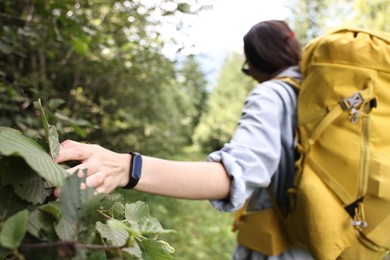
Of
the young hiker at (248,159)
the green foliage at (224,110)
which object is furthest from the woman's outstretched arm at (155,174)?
the green foliage at (224,110)

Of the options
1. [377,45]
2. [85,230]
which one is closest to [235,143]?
[377,45]

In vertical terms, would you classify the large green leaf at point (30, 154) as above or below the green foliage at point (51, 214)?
above

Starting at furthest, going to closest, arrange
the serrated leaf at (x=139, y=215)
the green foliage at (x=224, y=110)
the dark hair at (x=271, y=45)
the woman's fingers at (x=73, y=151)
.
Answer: the green foliage at (x=224, y=110) → the dark hair at (x=271, y=45) → the woman's fingers at (x=73, y=151) → the serrated leaf at (x=139, y=215)

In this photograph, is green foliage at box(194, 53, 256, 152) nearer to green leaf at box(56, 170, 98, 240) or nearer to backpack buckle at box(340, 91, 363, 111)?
backpack buckle at box(340, 91, 363, 111)

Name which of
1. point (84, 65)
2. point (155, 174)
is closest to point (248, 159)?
point (155, 174)

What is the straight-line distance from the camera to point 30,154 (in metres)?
0.45

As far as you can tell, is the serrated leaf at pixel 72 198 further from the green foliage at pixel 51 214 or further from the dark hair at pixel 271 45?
the dark hair at pixel 271 45

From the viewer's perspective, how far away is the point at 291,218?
1.30 meters

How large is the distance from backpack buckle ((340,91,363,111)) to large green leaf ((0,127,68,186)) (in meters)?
0.97

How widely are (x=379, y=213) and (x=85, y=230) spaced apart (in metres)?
1.04

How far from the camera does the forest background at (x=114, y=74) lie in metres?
1.61

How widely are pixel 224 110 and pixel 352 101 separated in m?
18.6

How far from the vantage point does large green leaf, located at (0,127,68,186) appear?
428 mm

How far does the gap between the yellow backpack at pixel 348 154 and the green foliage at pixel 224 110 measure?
15.5 meters
